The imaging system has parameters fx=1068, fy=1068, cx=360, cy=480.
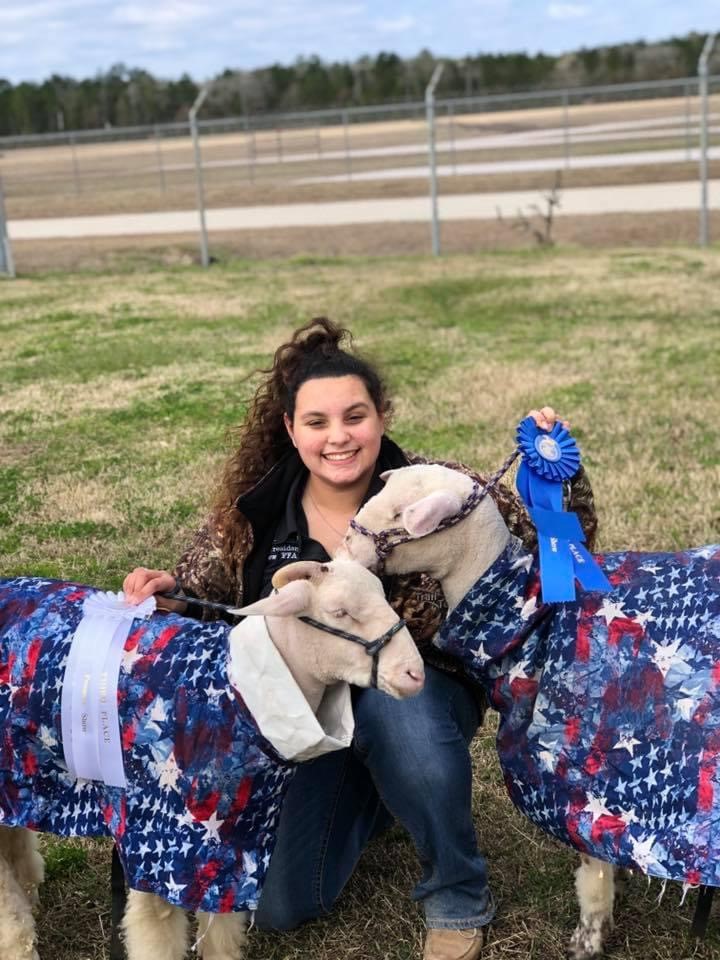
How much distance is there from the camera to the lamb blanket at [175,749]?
7.38 ft

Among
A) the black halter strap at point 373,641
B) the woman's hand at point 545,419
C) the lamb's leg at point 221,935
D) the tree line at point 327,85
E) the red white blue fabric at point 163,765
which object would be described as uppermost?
the tree line at point 327,85

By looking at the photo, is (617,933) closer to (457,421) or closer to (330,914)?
(330,914)

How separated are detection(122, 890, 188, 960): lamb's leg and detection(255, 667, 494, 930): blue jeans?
13.5 inches

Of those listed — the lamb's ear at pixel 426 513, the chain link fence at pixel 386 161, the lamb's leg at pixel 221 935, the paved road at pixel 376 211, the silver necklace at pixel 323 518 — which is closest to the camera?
the lamb's ear at pixel 426 513

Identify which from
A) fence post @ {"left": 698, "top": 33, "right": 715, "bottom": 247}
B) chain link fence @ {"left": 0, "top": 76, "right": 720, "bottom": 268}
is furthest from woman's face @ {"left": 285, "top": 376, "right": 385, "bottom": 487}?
chain link fence @ {"left": 0, "top": 76, "right": 720, "bottom": 268}

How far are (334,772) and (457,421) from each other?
4479mm

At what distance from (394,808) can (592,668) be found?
0.64m

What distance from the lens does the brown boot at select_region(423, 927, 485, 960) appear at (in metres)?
2.69

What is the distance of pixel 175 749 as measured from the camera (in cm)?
230

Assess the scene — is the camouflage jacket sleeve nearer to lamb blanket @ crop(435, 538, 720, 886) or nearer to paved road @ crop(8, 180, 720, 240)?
lamb blanket @ crop(435, 538, 720, 886)

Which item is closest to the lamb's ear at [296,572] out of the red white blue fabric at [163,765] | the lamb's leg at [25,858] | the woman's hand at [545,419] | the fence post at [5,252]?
the red white blue fabric at [163,765]

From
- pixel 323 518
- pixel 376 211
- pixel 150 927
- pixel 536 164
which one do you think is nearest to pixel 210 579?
pixel 323 518

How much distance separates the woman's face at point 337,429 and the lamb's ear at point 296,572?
49 centimetres

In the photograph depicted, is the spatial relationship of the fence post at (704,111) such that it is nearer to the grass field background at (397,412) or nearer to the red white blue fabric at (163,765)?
the grass field background at (397,412)
